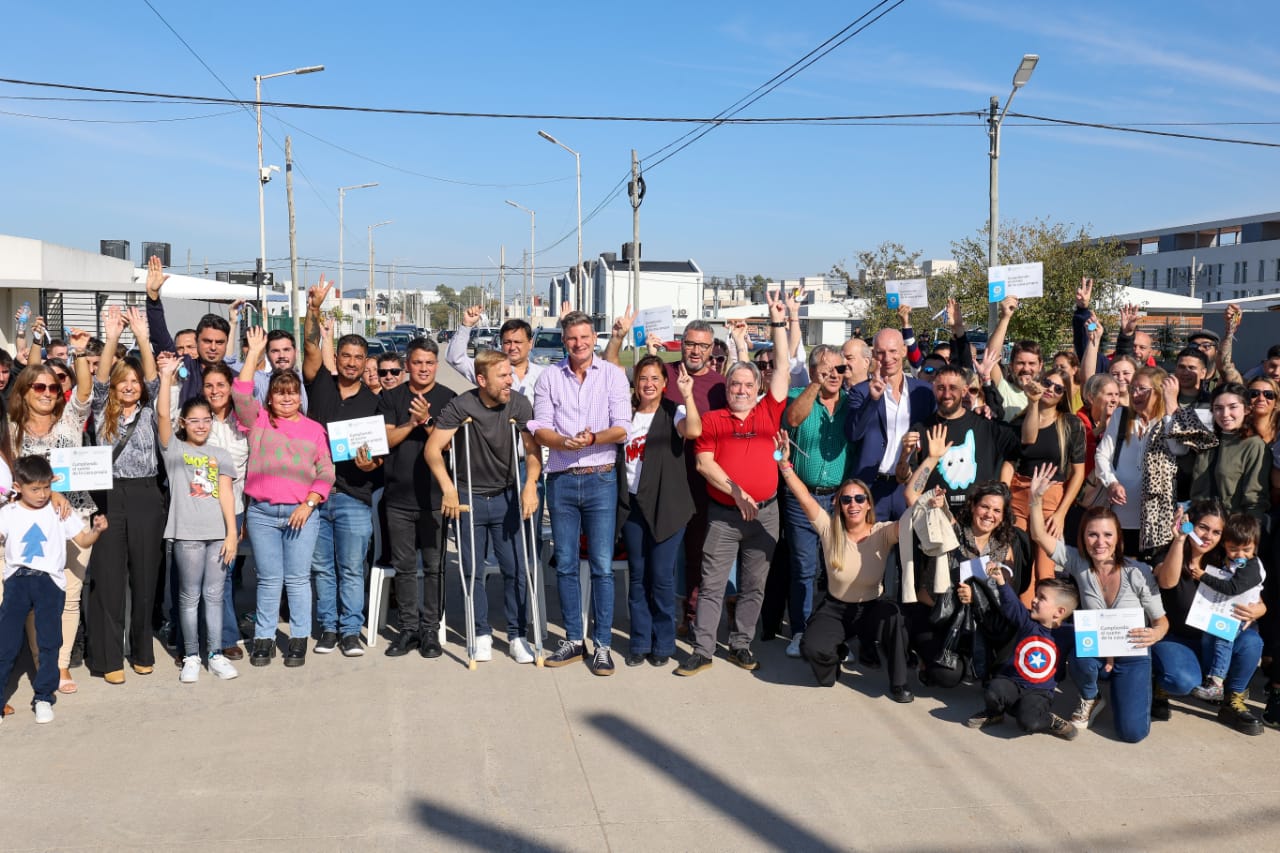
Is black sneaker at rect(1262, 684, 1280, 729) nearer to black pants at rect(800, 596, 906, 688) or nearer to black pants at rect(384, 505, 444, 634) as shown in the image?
black pants at rect(800, 596, 906, 688)

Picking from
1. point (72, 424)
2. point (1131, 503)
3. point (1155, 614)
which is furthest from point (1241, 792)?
point (72, 424)

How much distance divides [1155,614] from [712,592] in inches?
93.8

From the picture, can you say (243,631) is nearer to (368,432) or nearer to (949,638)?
(368,432)

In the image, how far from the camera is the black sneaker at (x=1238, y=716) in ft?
17.3

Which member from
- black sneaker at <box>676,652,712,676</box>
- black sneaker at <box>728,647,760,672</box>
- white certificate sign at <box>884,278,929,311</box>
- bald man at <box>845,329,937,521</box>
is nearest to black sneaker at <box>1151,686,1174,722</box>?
bald man at <box>845,329,937,521</box>

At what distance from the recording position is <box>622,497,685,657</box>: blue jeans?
6246 mm

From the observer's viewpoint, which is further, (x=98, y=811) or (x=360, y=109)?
(x=360, y=109)

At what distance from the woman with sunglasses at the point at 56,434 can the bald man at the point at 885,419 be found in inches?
174

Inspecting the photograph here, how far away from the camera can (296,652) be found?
6.23 metres

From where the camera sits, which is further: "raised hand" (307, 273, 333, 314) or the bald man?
"raised hand" (307, 273, 333, 314)

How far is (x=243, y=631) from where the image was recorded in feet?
22.6

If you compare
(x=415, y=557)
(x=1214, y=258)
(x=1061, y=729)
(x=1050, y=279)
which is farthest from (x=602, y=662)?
(x=1214, y=258)

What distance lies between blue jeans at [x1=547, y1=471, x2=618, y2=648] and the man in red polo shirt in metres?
0.54

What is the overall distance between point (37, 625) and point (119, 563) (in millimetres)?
617
